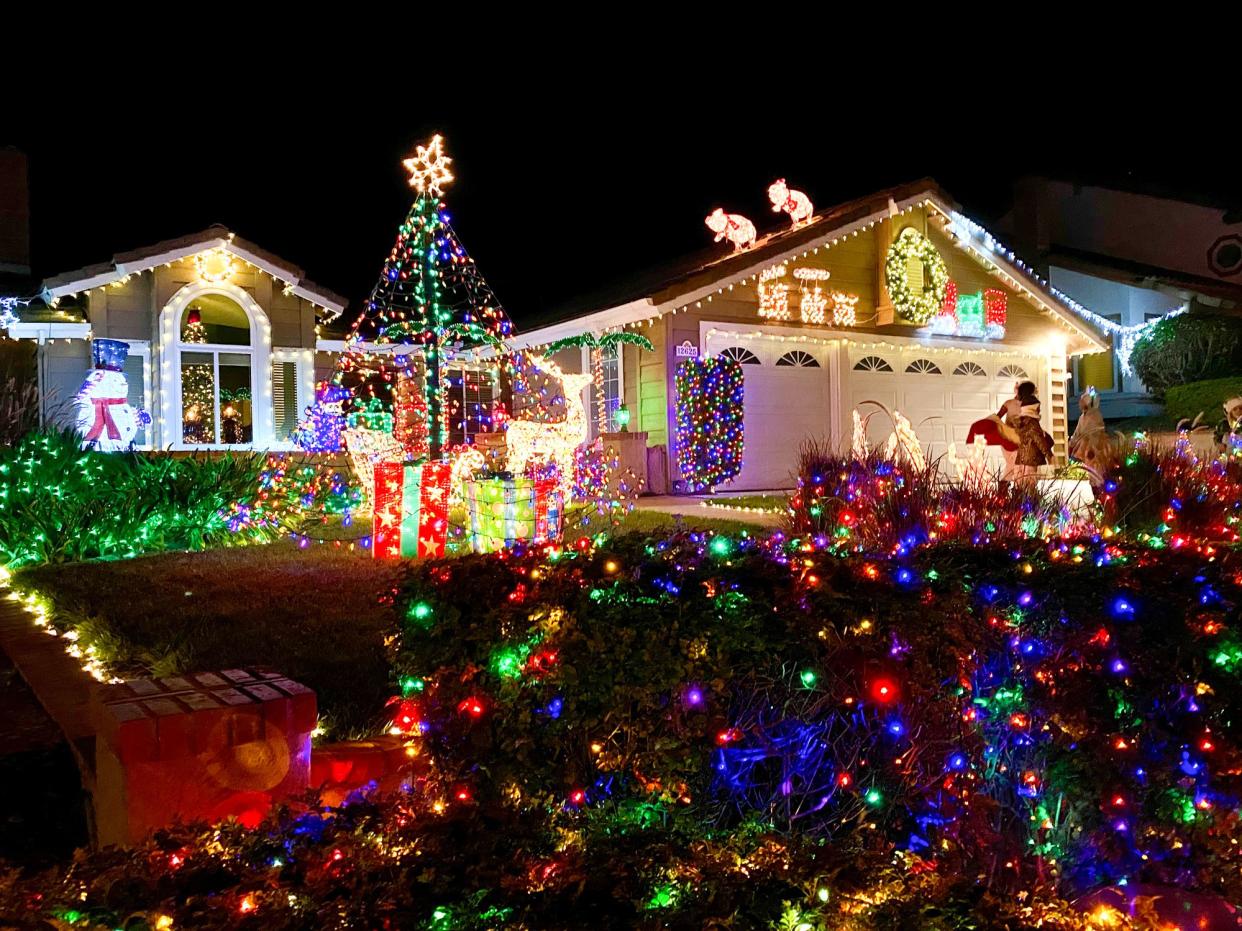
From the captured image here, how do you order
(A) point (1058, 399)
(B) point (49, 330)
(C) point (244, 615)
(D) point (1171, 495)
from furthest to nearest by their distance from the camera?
(A) point (1058, 399) < (B) point (49, 330) < (D) point (1171, 495) < (C) point (244, 615)

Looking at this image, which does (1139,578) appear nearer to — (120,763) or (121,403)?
(120,763)

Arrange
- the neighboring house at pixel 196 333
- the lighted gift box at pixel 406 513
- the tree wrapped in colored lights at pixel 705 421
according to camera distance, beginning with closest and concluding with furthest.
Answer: the lighted gift box at pixel 406 513, the neighboring house at pixel 196 333, the tree wrapped in colored lights at pixel 705 421

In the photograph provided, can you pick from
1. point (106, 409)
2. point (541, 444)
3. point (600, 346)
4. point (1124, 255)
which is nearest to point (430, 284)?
point (541, 444)

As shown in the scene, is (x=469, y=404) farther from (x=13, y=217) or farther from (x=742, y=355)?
(x=13, y=217)

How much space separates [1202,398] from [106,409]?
19931 millimetres

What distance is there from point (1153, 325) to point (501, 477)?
763 inches

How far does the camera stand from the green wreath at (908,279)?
1595 cm

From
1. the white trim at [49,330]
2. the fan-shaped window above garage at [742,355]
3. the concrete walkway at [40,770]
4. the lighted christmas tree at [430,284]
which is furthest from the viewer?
the fan-shaped window above garage at [742,355]

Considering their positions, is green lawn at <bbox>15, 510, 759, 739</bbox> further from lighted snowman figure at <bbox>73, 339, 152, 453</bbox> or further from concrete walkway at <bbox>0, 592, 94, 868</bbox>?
lighted snowman figure at <bbox>73, 339, 152, 453</bbox>

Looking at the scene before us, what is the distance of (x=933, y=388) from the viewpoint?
1727 cm

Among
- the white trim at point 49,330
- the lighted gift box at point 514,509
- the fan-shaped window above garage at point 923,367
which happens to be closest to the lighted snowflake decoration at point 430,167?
the lighted gift box at point 514,509

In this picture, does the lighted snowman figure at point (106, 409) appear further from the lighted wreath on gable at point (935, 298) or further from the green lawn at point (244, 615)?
the lighted wreath on gable at point (935, 298)

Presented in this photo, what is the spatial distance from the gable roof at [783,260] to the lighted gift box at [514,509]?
5.92 m

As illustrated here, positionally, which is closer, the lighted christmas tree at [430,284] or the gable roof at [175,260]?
the lighted christmas tree at [430,284]
